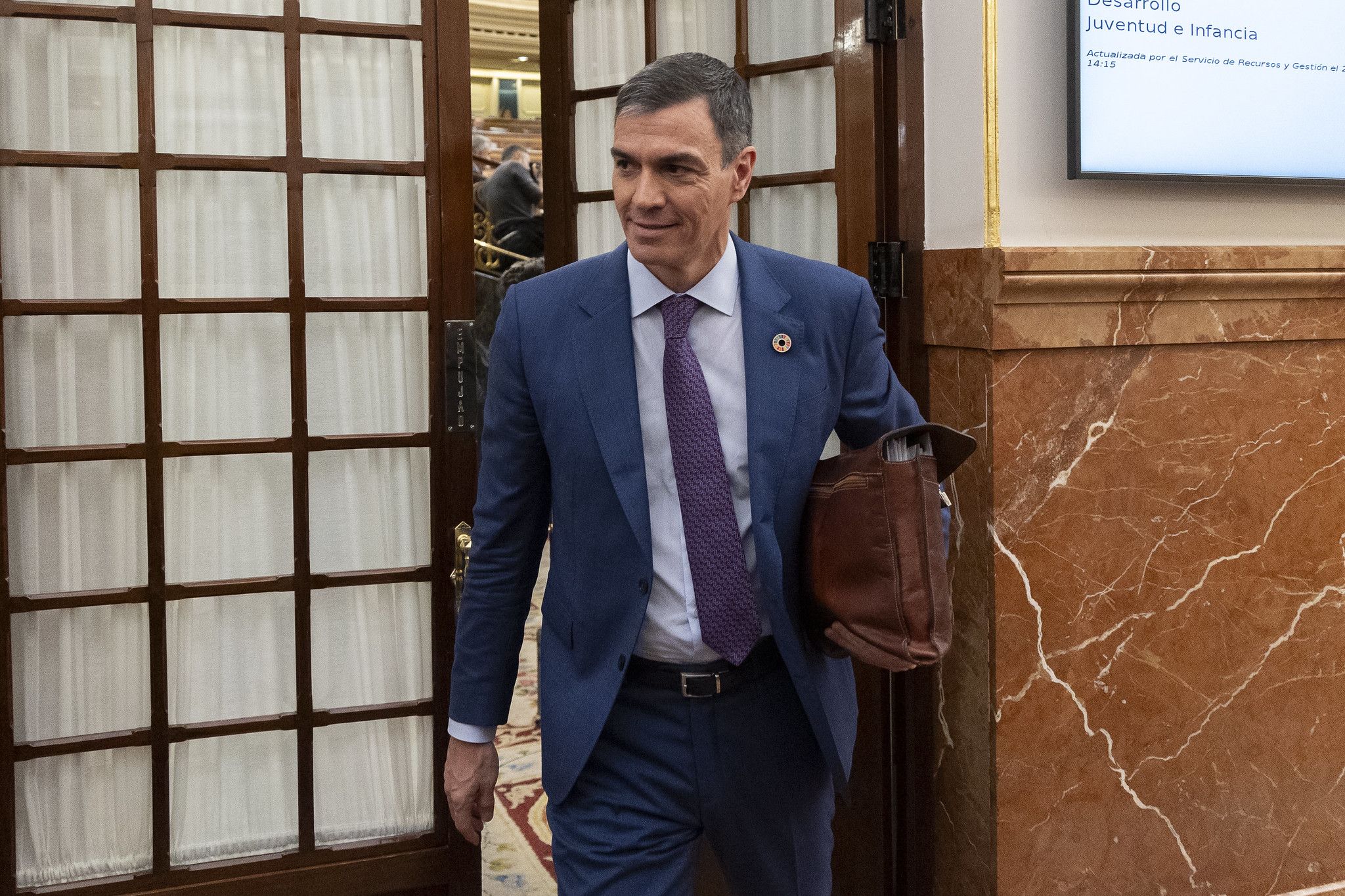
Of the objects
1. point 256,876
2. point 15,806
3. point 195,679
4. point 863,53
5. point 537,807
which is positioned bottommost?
point 537,807

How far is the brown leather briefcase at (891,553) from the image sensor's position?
1.56 m

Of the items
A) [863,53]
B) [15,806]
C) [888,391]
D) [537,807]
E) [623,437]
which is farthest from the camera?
[537,807]

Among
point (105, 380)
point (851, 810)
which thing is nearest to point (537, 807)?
point (851, 810)

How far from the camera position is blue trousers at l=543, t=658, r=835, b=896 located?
1767mm

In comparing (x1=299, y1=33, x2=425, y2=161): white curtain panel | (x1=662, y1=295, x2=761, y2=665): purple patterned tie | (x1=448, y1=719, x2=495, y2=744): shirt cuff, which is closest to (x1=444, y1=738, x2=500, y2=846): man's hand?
(x1=448, y1=719, x2=495, y2=744): shirt cuff

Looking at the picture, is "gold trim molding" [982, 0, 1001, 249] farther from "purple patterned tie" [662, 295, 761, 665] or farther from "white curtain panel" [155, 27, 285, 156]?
"white curtain panel" [155, 27, 285, 156]

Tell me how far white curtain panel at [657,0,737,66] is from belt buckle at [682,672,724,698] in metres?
1.68

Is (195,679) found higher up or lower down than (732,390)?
lower down

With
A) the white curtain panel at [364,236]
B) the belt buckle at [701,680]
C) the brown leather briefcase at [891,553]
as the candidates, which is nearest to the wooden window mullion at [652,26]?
the white curtain panel at [364,236]

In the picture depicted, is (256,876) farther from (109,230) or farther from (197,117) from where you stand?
(197,117)

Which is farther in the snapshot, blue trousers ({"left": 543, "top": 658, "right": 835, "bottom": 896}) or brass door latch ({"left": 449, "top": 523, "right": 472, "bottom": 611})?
brass door latch ({"left": 449, "top": 523, "right": 472, "bottom": 611})

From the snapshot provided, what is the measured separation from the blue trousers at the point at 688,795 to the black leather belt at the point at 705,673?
0.04 feet

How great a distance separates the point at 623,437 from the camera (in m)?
1.74

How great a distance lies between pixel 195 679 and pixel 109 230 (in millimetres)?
911
